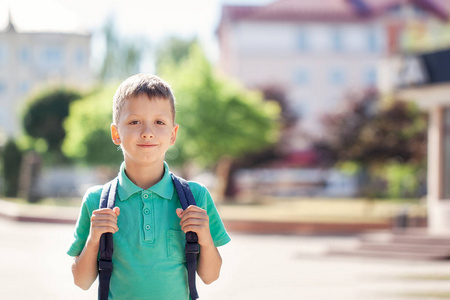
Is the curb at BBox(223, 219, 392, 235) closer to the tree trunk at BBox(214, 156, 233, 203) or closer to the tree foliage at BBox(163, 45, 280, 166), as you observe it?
the tree foliage at BBox(163, 45, 280, 166)

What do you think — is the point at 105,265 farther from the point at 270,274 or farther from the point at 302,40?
the point at 302,40

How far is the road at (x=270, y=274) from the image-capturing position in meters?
11.7

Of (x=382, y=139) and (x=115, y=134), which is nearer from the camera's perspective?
(x=115, y=134)

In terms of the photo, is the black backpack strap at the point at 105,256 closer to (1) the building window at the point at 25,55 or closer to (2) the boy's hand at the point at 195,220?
(2) the boy's hand at the point at 195,220

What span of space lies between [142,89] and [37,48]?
7263cm

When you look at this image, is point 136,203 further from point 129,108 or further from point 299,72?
point 299,72

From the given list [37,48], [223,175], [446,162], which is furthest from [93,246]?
[37,48]

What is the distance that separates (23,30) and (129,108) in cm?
7192

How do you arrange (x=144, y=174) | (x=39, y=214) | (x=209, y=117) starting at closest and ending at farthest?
(x=144, y=174) → (x=39, y=214) → (x=209, y=117)

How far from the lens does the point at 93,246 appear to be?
3.14 metres

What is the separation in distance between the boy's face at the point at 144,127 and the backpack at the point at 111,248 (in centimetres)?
16

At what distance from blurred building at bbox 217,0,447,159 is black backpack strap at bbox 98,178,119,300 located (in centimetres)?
6235

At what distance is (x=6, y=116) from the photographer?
7525 centimetres

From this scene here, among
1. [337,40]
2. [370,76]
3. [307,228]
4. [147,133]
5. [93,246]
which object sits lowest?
[93,246]
